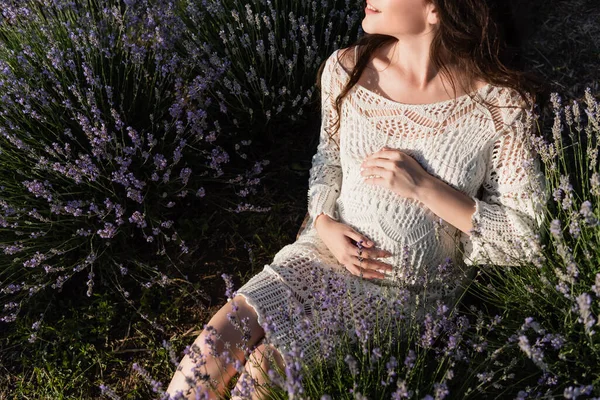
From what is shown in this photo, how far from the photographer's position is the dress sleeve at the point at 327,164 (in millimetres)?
2400

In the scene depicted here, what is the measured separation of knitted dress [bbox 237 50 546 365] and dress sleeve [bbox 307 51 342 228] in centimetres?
4

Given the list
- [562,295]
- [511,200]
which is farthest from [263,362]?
[511,200]

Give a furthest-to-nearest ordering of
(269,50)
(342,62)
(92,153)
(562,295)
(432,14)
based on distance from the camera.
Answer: (269,50) < (92,153) < (342,62) < (432,14) < (562,295)

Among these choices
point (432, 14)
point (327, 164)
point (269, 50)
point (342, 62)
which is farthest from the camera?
point (269, 50)

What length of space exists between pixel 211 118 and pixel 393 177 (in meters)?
1.15

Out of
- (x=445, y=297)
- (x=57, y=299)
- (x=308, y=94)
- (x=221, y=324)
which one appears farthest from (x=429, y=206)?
(x=57, y=299)

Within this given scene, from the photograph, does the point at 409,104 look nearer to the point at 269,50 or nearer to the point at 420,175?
the point at 420,175

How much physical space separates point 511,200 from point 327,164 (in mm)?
728

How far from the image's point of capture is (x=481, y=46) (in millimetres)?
2084

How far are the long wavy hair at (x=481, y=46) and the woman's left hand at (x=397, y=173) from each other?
0.30m

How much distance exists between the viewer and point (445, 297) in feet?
7.43

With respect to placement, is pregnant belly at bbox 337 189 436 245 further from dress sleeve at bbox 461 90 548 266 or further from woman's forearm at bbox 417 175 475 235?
dress sleeve at bbox 461 90 548 266

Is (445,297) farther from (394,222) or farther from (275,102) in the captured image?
(275,102)

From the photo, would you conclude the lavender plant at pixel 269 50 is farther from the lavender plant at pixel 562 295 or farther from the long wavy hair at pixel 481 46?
the lavender plant at pixel 562 295
